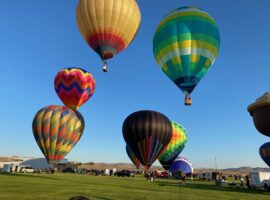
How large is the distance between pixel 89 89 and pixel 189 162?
89.0ft

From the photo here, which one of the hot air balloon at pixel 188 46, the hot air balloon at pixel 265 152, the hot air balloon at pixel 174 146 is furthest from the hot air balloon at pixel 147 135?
the hot air balloon at pixel 174 146

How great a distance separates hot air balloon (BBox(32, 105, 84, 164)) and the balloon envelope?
36.7 feet

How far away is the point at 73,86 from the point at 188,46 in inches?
821

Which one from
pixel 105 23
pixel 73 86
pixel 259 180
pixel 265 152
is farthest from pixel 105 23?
pixel 265 152

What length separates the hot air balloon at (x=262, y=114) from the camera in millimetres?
29219

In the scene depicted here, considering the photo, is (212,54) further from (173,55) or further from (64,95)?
(64,95)

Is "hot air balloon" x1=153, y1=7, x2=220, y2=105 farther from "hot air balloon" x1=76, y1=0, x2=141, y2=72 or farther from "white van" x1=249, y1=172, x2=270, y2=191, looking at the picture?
"white van" x1=249, y1=172, x2=270, y2=191

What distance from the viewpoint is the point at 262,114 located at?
2969 cm

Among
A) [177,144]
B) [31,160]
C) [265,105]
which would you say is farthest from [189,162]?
[31,160]

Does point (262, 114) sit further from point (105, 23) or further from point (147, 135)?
point (105, 23)

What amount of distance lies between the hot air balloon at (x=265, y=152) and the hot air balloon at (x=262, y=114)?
27.3ft

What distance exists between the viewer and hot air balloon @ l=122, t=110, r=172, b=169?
105 feet

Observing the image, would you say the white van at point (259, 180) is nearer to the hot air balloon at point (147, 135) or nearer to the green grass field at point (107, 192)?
the green grass field at point (107, 192)

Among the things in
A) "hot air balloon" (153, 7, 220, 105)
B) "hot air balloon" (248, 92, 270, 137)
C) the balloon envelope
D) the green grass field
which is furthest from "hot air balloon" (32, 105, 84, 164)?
"hot air balloon" (248, 92, 270, 137)
